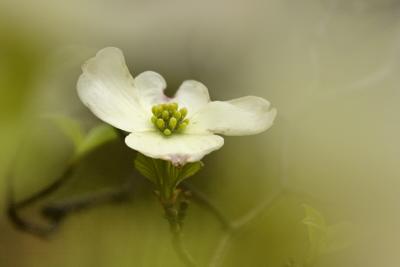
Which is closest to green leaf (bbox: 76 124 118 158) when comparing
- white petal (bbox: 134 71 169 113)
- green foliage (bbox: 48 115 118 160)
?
green foliage (bbox: 48 115 118 160)

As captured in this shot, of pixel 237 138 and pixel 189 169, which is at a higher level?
pixel 189 169

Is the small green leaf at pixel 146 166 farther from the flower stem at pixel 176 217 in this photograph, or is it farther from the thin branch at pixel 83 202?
the thin branch at pixel 83 202

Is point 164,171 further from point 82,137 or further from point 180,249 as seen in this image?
point 82,137

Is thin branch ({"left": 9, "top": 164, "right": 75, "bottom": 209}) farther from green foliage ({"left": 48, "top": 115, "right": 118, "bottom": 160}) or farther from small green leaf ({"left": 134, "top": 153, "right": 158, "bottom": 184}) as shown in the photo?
small green leaf ({"left": 134, "top": 153, "right": 158, "bottom": 184})

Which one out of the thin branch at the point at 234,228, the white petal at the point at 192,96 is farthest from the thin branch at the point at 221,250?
the white petal at the point at 192,96

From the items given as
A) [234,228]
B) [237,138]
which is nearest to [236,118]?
[234,228]

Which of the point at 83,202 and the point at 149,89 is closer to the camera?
the point at 149,89

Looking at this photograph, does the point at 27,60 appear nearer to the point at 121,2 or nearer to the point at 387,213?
the point at 121,2
